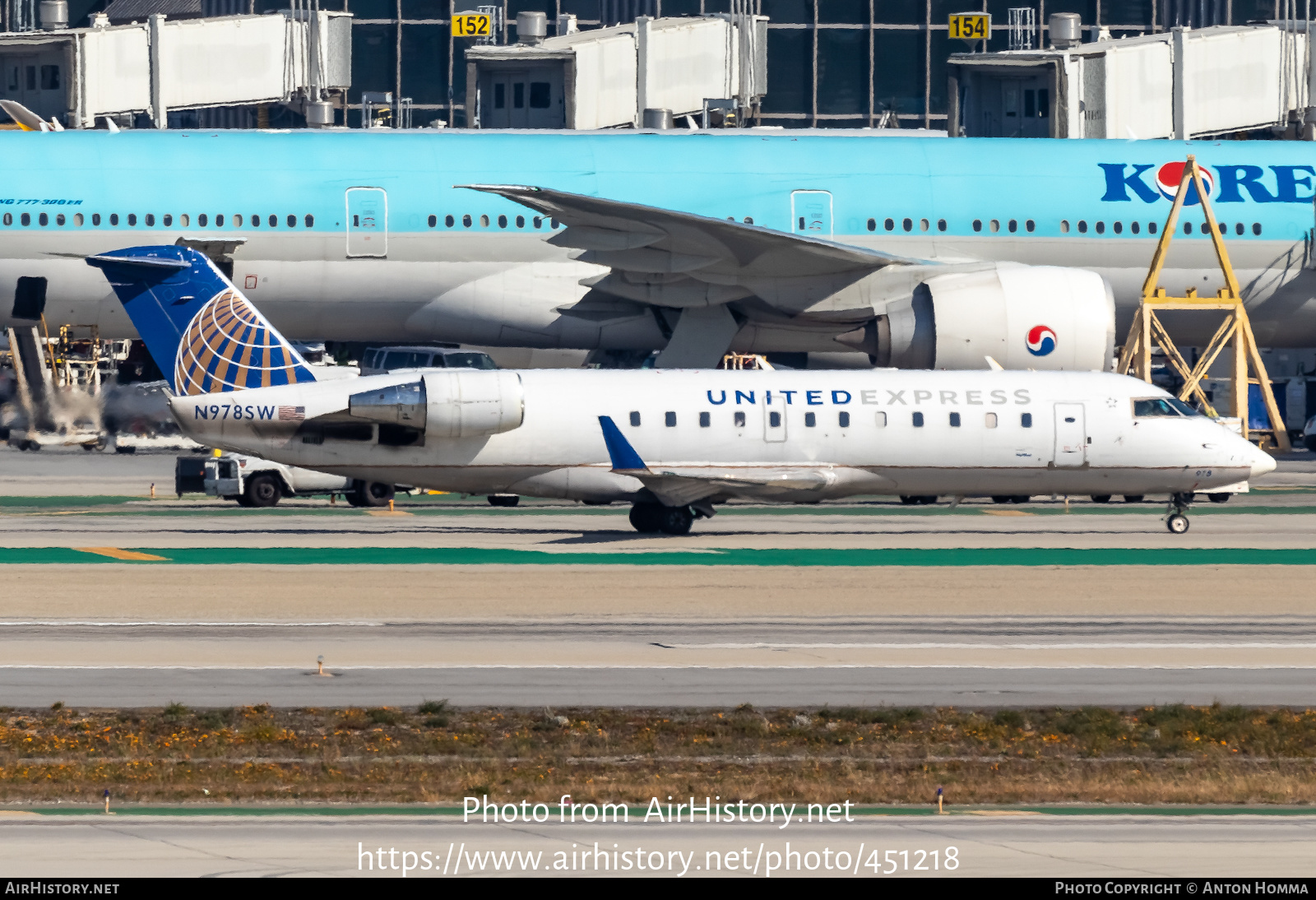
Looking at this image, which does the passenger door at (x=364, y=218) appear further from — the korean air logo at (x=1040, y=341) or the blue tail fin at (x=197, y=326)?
the korean air logo at (x=1040, y=341)

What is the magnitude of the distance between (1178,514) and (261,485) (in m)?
19.3

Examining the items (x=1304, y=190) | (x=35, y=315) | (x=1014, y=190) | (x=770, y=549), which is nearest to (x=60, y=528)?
(x=35, y=315)

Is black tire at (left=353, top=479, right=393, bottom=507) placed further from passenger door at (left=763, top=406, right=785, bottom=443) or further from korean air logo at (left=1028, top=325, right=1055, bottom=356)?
korean air logo at (left=1028, top=325, right=1055, bottom=356)

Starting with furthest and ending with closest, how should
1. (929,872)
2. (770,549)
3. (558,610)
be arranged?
(770,549)
(558,610)
(929,872)

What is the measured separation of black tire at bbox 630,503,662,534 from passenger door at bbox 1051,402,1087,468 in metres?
7.47

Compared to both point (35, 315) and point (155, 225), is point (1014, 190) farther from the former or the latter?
point (35, 315)

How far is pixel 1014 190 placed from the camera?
141 ft

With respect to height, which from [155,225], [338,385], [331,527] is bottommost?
[331,527]

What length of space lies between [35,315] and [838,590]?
21.2m

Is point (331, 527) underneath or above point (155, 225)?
underneath

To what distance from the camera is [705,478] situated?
3481cm

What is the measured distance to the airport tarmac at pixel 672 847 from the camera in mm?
12836

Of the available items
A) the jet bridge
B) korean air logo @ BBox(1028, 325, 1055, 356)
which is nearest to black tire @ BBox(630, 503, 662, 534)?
korean air logo @ BBox(1028, 325, 1055, 356)

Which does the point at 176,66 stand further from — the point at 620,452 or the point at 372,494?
the point at 620,452
